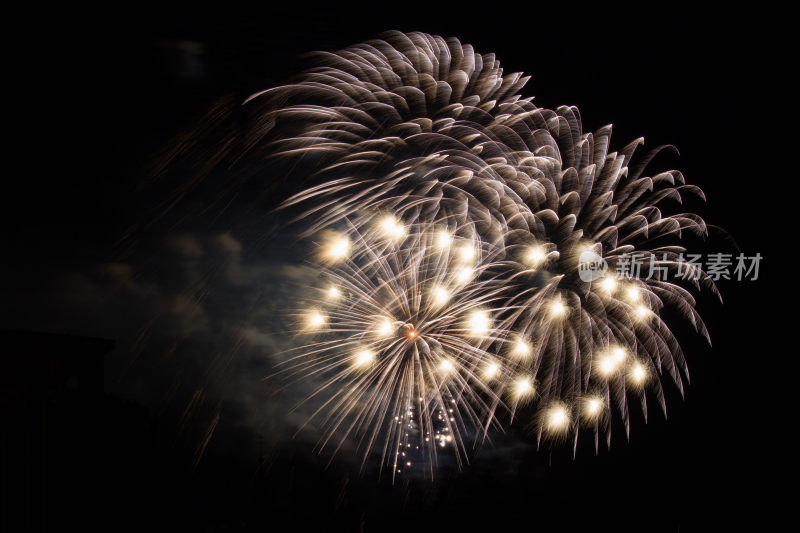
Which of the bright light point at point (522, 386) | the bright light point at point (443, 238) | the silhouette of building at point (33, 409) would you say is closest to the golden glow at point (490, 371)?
the bright light point at point (522, 386)

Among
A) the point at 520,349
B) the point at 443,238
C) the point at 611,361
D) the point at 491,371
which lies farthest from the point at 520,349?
the point at 443,238

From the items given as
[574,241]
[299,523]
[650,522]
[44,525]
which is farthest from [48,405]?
[650,522]

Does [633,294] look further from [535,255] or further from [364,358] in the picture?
[364,358]

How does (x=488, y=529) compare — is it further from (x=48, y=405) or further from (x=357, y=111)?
(x=48, y=405)

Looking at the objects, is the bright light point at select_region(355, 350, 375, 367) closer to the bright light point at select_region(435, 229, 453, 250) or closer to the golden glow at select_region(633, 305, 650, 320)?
the bright light point at select_region(435, 229, 453, 250)

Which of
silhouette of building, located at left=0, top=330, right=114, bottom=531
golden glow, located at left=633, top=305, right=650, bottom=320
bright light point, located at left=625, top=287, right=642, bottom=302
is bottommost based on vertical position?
silhouette of building, located at left=0, top=330, right=114, bottom=531

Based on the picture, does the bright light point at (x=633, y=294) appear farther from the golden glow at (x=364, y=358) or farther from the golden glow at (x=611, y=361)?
the golden glow at (x=364, y=358)

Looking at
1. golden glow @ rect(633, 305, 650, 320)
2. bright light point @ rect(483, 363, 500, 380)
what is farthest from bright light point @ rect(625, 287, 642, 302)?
bright light point @ rect(483, 363, 500, 380)
